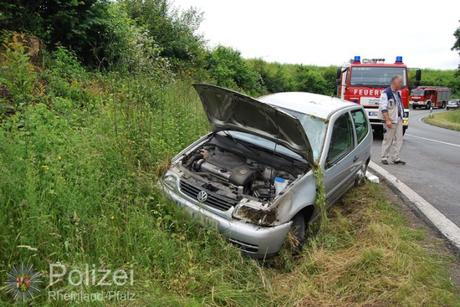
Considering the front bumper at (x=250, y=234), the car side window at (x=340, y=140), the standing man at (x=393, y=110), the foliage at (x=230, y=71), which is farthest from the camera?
the foliage at (x=230, y=71)

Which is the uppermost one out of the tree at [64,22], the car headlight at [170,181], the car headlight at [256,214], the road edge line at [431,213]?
the tree at [64,22]

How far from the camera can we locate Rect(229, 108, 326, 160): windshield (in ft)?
15.2

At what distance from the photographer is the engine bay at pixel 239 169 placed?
412 cm

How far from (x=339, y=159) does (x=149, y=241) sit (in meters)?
2.84

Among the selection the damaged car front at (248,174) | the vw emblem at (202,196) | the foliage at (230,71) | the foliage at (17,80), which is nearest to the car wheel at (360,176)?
the damaged car front at (248,174)

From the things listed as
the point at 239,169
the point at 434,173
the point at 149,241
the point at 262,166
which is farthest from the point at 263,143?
the point at 434,173

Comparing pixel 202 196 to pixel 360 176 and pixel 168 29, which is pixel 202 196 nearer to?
pixel 360 176

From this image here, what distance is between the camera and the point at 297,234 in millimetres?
4043

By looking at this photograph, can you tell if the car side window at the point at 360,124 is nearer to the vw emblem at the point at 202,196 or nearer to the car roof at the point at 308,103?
the car roof at the point at 308,103

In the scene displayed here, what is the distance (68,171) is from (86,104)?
3026 mm

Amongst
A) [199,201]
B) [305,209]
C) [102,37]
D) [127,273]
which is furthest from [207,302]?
[102,37]

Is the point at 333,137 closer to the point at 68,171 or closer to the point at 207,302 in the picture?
the point at 207,302

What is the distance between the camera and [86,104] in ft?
21.1

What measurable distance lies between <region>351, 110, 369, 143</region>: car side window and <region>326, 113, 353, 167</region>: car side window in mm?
309
